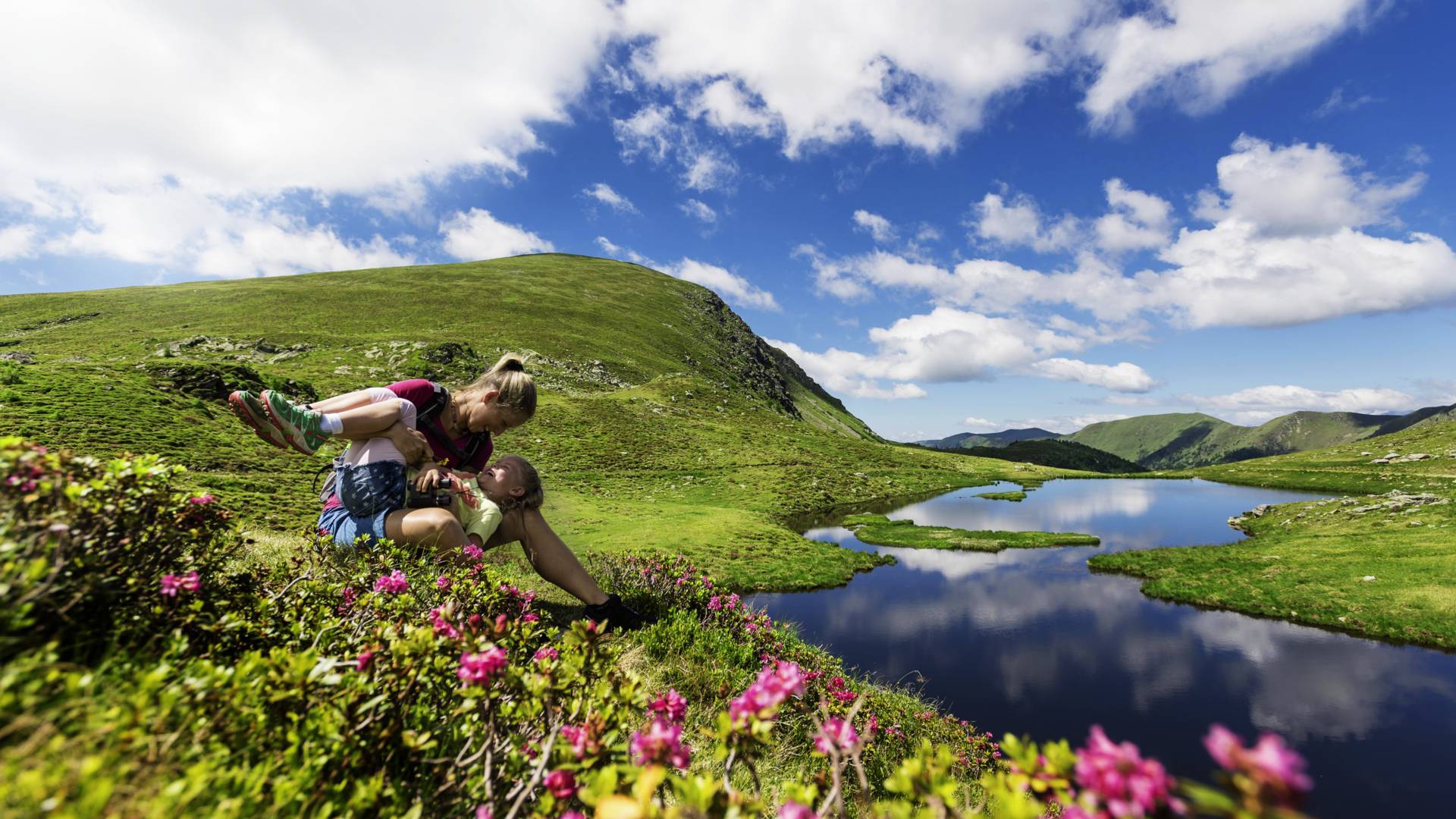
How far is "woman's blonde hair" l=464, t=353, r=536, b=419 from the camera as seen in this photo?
5562 millimetres

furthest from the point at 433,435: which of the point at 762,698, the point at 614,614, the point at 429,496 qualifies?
the point at 762,698

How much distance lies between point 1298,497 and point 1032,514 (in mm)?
43496

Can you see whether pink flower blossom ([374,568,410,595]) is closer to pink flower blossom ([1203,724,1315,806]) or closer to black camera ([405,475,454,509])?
black camera ([405,475,454,509])

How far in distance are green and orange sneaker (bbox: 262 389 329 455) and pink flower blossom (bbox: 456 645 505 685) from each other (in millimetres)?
3066

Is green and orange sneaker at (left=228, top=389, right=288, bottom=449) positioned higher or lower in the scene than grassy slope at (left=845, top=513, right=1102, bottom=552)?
higher

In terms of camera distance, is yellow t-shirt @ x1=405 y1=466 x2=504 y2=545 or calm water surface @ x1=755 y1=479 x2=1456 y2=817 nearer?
yellow t-shirt @ x1=405 y1=466 x2=504 y2=545

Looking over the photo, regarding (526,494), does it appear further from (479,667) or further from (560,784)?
(560,784)

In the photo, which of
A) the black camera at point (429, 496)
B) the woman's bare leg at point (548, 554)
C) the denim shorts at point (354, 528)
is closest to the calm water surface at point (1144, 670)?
the woman's bare leg at point (548, 554)

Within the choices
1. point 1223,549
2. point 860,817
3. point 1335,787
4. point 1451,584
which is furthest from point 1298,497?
point 860,817

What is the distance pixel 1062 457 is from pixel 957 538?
509 ft

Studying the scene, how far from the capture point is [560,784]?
2287 mm

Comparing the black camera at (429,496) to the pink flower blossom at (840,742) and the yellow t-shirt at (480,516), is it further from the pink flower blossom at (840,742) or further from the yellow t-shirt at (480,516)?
the pink flower blossom at (840,742)

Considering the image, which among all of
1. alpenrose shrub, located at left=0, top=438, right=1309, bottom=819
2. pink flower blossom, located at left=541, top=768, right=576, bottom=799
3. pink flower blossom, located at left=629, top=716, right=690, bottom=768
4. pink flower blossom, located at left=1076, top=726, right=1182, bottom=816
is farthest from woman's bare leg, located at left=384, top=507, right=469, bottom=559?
pink flower blossom, located at left=1076, top=726, right=1182, bottom=816

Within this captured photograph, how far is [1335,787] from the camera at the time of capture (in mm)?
13742
